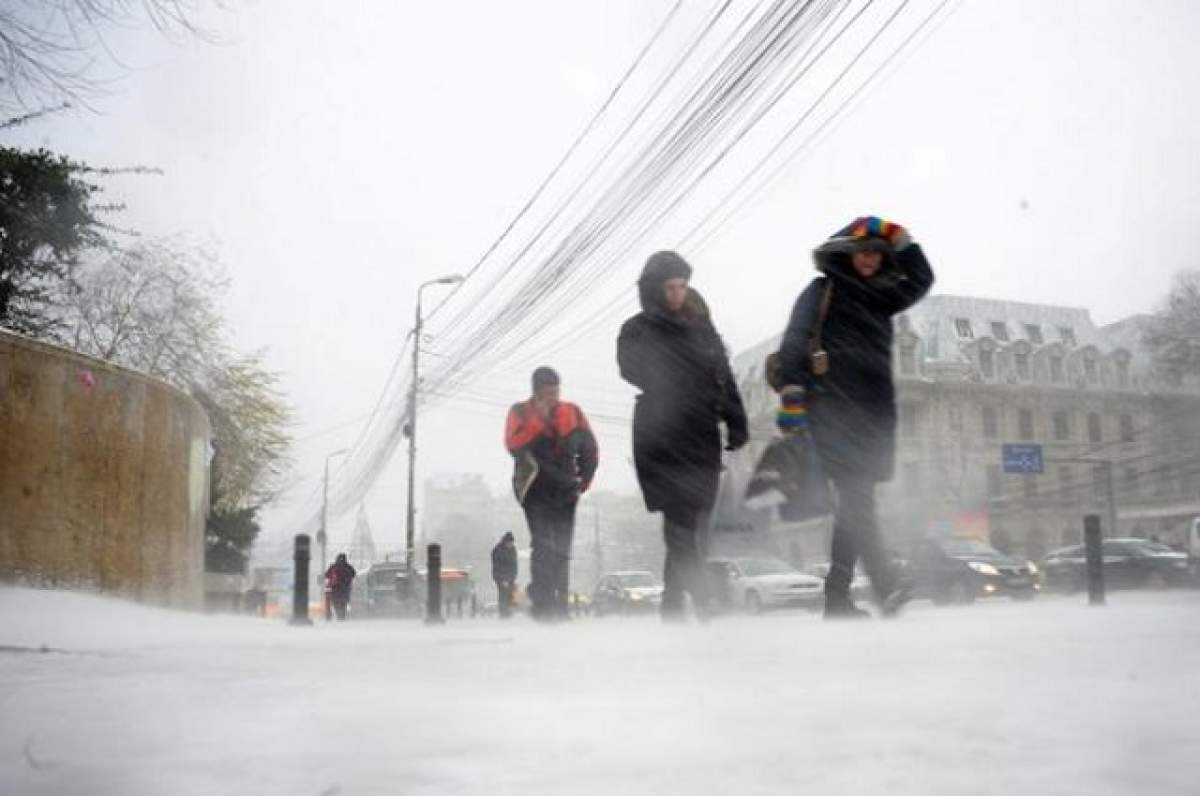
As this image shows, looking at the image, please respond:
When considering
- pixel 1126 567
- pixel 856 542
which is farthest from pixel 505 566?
pixel 856 542

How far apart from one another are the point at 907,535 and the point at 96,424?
578cm

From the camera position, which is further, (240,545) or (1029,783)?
(240,545)

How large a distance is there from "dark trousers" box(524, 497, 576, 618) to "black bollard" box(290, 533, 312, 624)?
11.6 ft

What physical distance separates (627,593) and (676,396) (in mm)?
19159

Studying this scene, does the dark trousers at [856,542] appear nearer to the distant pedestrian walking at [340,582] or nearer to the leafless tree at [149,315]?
the leafless tree at [149,315]

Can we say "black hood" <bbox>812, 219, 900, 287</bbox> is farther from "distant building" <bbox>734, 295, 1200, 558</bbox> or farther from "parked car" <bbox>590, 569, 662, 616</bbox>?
"parked car" <bbox>590, 569, 662, 616</bbox>

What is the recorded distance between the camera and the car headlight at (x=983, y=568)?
28.9ft

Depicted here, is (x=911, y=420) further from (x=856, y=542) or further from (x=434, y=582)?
(x=434, y=582)

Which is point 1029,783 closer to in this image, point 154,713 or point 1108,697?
point 1108,697

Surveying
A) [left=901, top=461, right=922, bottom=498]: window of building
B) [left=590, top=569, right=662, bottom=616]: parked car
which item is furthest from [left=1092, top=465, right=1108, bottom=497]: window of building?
[left=590, top=569, right=662, bottom=616]: parked car

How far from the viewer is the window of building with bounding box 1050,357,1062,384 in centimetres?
851

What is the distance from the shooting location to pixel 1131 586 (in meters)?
12.1

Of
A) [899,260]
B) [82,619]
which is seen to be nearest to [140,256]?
[82,619]

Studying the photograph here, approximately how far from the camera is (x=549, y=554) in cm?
595
